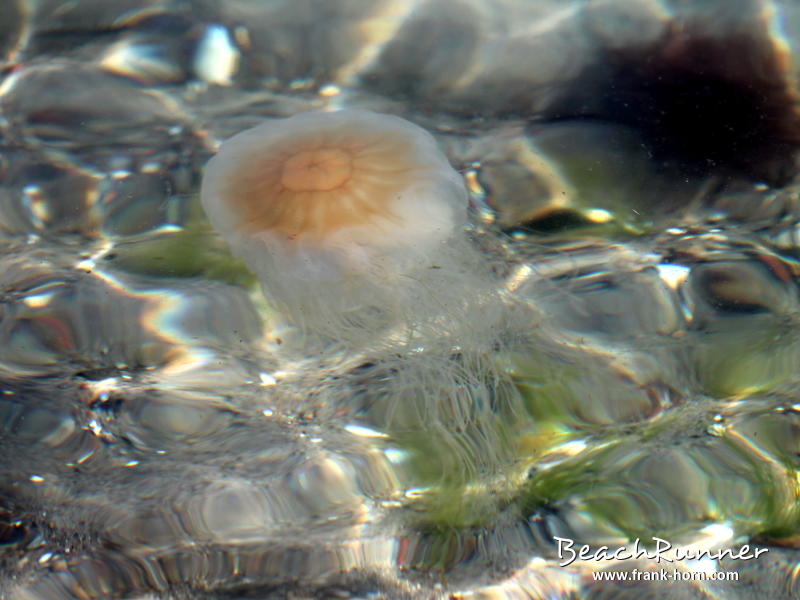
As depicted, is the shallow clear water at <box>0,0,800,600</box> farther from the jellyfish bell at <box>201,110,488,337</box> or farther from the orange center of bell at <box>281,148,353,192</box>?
the orange center of bell at <box>281,148,353,192</box>

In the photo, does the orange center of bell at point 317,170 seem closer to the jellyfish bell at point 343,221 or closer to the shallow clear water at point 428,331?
the jellyfish bell at point 343,221

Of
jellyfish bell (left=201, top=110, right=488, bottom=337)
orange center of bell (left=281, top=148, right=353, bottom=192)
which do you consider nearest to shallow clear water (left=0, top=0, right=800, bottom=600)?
jellyfish bell (left=201, top=110, right=488, bottom=337)

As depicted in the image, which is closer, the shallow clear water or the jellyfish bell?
the shallow clear water

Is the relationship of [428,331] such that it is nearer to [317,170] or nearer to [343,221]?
[343,221]

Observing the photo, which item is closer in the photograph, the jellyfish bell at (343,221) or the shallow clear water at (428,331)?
the shallow clear water at (428,331)

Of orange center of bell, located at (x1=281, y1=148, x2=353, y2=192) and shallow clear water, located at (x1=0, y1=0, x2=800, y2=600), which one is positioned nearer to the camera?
shallow clear water, located at (x1=0, y1=0, x2=800, y2=600)

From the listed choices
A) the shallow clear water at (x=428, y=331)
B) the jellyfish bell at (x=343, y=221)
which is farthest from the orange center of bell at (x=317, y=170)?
the shallow clear water at (x=428, y=331)

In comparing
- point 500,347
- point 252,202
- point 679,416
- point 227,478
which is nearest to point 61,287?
point 252,202
